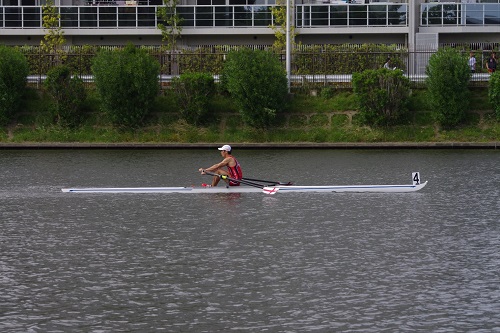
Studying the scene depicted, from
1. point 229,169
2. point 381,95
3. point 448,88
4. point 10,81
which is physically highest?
point 10,81

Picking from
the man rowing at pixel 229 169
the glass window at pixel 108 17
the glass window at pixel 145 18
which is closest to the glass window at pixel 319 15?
the glass window at pixel 145 18

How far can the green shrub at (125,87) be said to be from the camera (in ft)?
167

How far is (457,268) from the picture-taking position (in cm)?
2033

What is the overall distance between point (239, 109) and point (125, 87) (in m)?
5.68

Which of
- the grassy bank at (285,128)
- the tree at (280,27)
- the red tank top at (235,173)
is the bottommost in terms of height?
the red tank top at (235,173)

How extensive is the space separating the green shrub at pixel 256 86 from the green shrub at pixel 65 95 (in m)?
7.81

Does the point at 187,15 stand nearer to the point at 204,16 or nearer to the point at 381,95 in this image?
the point at 204,16

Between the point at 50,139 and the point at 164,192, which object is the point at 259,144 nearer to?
the point at 50,139

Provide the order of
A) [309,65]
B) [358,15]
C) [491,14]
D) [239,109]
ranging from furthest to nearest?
1. [358,15]
2. [491,14]
3. [309,65]
4. [239,109]

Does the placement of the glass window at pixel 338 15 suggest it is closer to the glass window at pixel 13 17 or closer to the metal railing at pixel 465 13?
the metal railing at pixel 465 13

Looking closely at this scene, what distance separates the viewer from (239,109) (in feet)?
167

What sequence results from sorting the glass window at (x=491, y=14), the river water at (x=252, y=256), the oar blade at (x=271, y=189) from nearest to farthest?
1. the river water at (x=252, y=256)
2. the oar blade at (x=271, y=189)
3. the glass window at (x=491, y=14)

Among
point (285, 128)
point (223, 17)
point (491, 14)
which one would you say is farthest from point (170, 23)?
point (491, 14)

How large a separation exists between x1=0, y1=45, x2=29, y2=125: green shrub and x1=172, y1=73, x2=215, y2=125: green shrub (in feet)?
25.8
